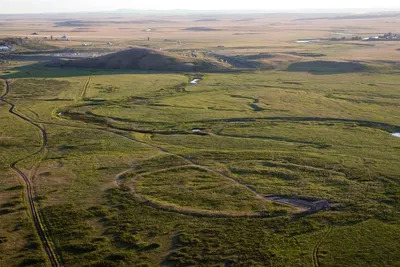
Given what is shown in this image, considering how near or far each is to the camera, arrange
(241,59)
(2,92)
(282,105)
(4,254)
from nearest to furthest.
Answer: (4,254), (282,105), (2,92), (241,59)

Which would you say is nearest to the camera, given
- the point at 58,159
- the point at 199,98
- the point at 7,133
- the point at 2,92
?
the point at 58,159

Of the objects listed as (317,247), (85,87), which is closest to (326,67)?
(85,87)

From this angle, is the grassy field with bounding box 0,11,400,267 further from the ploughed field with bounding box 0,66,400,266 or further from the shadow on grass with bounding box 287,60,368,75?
the shadow on grass with bounding box 287,60,368,75

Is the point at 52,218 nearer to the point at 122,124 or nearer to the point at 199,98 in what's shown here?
the point at 122,124

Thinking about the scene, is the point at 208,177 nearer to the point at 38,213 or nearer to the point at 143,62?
the point at 38,213

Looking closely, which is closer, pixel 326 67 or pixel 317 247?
pixel 317 247

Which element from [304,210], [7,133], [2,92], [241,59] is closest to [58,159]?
[7,133]
